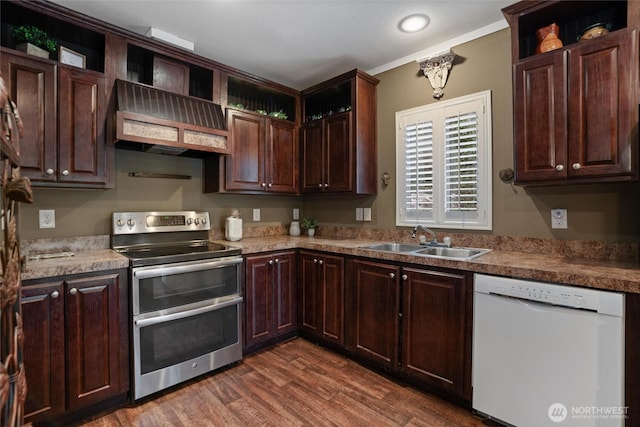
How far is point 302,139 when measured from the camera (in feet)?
11.1

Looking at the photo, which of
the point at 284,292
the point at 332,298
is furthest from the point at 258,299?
the point at 332,298

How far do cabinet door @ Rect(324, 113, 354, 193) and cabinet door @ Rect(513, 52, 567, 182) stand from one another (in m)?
1.35

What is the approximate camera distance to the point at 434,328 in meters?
2.04

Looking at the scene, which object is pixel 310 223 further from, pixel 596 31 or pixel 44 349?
pixel 596 31

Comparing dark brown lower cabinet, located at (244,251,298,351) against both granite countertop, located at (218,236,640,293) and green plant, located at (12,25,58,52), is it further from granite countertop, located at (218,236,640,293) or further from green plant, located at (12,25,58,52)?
green plant, located at (12,25,58,52)

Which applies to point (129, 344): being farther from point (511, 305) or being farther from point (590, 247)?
point (590, 247)

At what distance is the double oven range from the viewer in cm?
203

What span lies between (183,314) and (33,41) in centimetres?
197

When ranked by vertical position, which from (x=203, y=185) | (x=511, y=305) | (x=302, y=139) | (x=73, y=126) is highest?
(x=302, y=139)

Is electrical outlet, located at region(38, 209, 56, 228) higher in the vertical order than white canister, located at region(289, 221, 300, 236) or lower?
higher

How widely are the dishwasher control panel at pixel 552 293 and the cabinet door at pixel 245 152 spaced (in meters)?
2.06

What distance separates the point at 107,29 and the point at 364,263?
96.9 inches

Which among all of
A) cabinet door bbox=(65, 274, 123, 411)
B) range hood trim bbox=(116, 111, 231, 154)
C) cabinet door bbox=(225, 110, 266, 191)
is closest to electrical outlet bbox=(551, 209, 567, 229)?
cabinet door bbox=(225, 110, 266, 191)

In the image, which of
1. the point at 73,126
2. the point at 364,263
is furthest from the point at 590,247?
the point at 73,126
